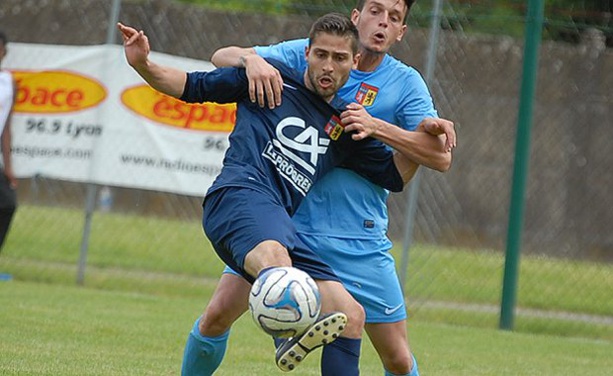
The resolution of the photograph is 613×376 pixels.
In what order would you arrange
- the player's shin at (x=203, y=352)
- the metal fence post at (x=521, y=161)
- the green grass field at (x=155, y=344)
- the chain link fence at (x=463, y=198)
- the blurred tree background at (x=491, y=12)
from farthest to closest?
the chain link fence at (x=463, y=198) → the blurred tree background at (x=491, y=12) → the metal fence post at (x=521, y=161) → the green grass field at (x=155, y=344) → the player's shin at (x=203, y=352)

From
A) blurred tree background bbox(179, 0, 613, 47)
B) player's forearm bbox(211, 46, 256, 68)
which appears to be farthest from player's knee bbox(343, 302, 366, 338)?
blurred tree background bbox(179, 0, 613, 47)

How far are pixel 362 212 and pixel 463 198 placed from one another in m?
7.21

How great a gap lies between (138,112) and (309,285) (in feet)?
20.8

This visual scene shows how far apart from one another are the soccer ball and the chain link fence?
19.8 feet

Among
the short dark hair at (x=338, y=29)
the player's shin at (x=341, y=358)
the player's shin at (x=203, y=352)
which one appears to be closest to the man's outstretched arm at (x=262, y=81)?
the short dark hair at (x=338, y=29)

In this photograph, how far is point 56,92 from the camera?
10.9 metres

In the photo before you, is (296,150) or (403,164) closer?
(296,150)

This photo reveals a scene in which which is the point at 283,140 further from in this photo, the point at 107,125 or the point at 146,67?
Result: the point at 107,125

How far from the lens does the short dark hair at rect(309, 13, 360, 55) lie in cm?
522

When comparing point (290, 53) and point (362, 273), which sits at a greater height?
point (290, 53)

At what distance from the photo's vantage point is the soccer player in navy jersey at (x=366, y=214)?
219 inches

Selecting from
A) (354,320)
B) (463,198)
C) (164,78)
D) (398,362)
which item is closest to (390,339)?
(398,362)

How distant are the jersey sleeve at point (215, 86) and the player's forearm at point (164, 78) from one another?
0.03 meters

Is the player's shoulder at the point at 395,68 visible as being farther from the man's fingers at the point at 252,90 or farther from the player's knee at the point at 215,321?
the player's knee at the point at 215,321
